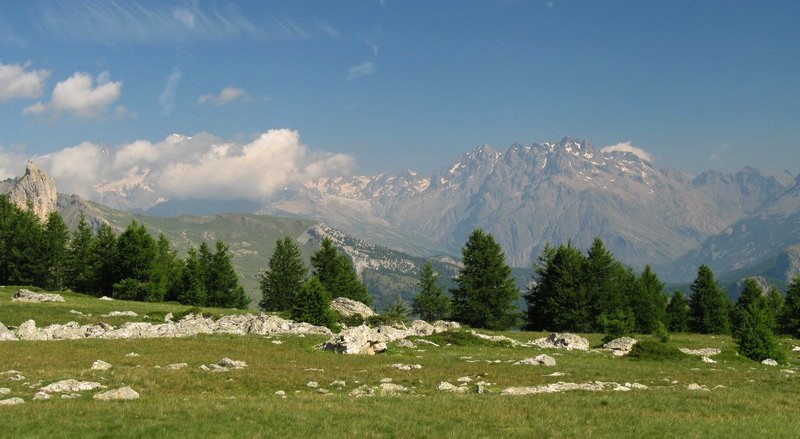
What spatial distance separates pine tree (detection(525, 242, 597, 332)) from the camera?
8794 centimetres

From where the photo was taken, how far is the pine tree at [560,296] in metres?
87.9

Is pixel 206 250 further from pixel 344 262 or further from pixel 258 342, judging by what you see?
pixel 258 342

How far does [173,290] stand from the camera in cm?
10744

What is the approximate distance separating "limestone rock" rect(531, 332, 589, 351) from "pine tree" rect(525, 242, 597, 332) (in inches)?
1188

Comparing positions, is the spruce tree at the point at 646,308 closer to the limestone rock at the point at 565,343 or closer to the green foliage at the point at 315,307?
the limestone rock at the point at 565,343

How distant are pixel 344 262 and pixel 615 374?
8019 centimetres

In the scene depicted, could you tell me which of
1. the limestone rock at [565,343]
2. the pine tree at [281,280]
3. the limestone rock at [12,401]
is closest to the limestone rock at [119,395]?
the limestone rock at [12,401]

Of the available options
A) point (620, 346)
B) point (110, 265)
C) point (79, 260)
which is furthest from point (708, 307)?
point (79, 260)

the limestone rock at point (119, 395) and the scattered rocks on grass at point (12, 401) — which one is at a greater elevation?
the limestone rock at point (119, 395)

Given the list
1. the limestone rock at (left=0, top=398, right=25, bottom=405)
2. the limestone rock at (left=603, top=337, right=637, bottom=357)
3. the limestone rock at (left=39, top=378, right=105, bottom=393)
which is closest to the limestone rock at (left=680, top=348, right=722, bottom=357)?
the limestone rock at (left=603, top=337, right=637, bottom=357)

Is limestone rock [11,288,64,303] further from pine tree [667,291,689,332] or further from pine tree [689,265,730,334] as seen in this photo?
pine tree [689,265,730,334]

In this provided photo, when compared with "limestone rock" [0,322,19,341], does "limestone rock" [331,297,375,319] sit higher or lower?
higher

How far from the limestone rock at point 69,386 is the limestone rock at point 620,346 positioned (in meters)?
41.2

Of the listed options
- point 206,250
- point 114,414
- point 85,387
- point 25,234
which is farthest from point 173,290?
point 114,414
